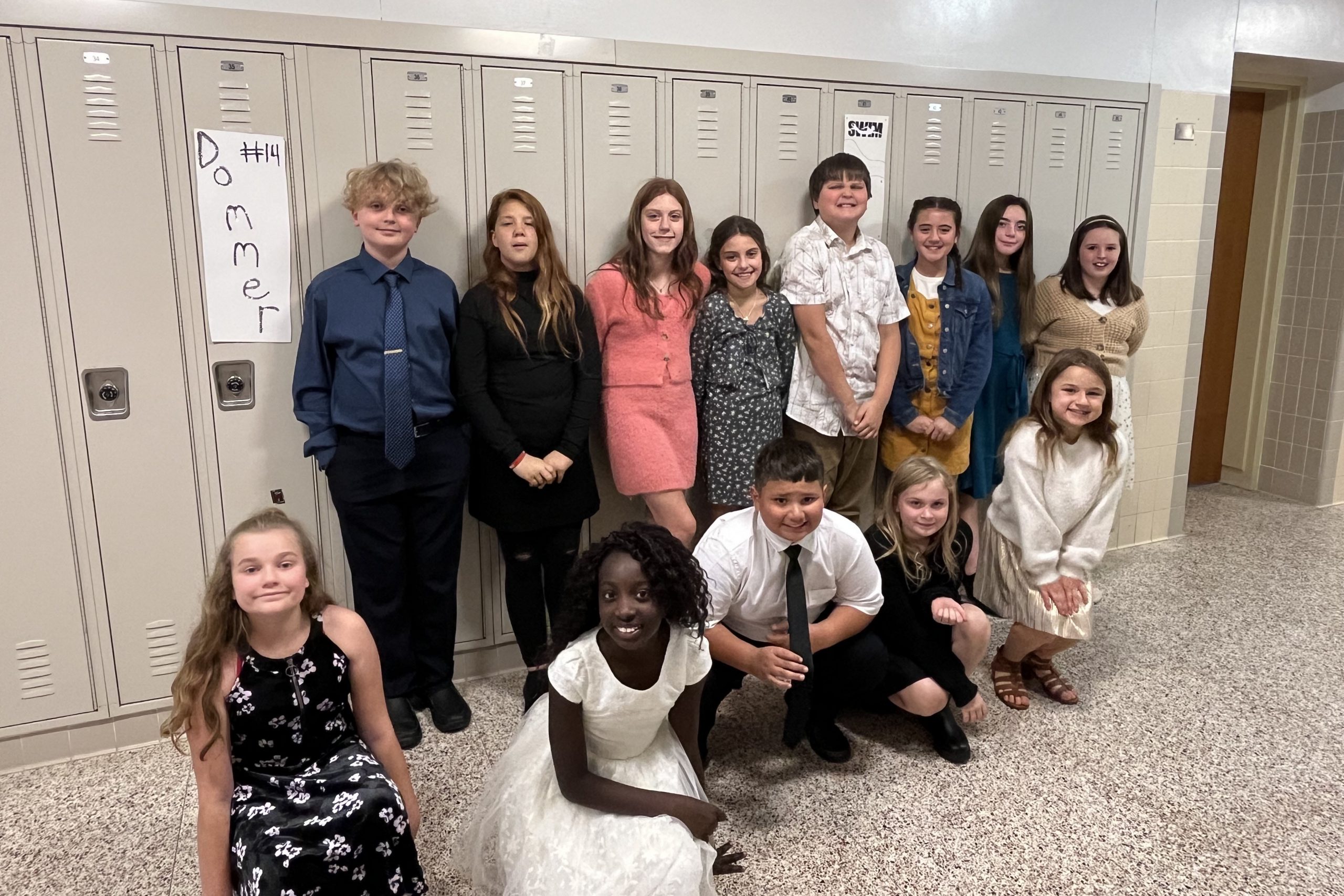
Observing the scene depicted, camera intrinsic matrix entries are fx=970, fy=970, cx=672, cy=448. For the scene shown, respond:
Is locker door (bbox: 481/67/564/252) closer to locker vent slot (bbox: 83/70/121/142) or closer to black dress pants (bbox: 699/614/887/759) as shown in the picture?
locker vent slot (bbox: 83/70/121/142)

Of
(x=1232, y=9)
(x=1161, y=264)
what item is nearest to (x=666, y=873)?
(x=1161, y=264)

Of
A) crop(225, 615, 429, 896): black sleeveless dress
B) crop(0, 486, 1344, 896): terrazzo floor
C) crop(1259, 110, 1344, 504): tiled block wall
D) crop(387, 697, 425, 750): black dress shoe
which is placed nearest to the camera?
crop(225, 615, 429, 896): black sleeveless dress

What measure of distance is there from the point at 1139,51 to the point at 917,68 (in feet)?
3.53

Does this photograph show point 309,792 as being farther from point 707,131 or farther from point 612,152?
point 707,131

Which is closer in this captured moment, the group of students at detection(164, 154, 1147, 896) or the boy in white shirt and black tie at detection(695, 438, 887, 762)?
the group of students at detection(164, 154, 1147, 896)

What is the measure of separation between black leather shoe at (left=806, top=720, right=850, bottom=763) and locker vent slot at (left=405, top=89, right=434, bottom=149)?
1802 mm

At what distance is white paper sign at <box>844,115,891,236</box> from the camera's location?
122 inches

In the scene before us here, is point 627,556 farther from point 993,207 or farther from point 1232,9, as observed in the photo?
point 1232,9

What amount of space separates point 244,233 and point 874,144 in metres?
1.92

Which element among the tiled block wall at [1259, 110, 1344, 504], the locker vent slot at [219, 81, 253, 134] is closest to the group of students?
the locker vent slot at [219, 81, 253, 134]

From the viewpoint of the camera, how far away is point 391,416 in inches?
93.4

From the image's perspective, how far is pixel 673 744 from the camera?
185 centimetres

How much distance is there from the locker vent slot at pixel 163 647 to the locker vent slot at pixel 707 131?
196cm

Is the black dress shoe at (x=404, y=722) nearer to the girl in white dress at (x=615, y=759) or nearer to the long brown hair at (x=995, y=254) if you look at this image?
the girl in white dress at (x=615, y=759)
